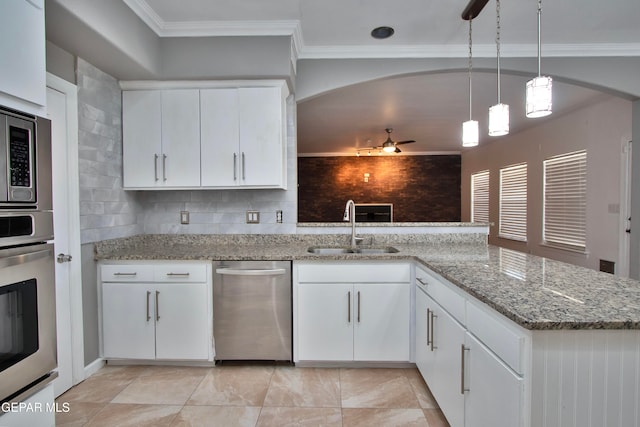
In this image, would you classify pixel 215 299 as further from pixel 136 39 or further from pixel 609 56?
pixel 609 56

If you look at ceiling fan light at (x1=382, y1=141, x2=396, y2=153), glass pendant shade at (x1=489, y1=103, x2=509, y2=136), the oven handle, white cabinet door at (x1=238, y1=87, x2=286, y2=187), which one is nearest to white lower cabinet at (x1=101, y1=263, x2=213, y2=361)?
white cabinet door at (x1=238, y1=87, x2=286, y2=187)

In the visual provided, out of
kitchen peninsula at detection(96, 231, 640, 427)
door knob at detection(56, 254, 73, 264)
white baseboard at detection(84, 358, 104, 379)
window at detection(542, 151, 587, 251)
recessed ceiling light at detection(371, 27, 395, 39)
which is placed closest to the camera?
kitchen peninsula at detection(96, 231, 640, 427)

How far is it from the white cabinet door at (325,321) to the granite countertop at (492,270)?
23cm

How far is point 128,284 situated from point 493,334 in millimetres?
2293

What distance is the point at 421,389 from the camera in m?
2.20

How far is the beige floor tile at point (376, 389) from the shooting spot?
2.05 metres

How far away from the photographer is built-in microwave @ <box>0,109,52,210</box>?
1.18 metres

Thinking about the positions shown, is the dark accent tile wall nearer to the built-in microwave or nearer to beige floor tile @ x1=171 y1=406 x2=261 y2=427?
beige floor tile @ x1=171 y1=406 x2=261 y2=427

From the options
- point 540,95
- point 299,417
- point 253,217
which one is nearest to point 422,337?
point 299,417

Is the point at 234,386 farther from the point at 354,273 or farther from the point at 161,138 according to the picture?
the point at 161,138

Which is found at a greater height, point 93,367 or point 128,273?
point 128,273

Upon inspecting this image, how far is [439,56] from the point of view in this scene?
291 centimetres

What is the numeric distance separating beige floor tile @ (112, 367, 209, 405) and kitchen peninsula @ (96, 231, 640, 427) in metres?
1.50

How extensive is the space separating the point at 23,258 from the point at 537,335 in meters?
1.78
